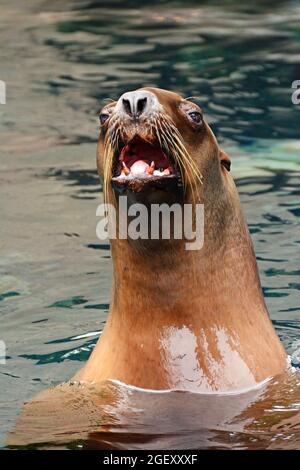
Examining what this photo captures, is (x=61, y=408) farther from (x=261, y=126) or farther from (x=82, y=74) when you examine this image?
(x=82, y=74)

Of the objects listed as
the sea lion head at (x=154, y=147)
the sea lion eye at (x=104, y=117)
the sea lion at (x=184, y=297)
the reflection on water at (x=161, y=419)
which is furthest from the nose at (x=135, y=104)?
the reflection on water at (x=161, y=419)

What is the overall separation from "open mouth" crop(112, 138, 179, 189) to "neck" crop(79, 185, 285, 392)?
1.08ft

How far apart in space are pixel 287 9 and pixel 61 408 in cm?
798

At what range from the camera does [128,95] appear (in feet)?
14.7

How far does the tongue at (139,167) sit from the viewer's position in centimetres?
451

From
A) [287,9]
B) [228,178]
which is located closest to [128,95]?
[228,178]

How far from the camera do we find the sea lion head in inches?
175

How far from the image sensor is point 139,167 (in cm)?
454

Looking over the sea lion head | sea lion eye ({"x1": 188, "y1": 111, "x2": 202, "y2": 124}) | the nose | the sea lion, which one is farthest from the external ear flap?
the nose

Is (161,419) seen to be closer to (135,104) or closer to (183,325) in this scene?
(183,325)

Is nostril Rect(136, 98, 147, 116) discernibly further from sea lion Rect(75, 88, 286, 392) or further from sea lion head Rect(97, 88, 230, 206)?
sea lion Rect(75, 88, 286, 392)

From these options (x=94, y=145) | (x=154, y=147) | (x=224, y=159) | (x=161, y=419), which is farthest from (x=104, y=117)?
(x=94, y=145)

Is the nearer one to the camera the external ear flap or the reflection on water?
the reflection on water

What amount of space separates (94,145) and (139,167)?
14.7 feet
